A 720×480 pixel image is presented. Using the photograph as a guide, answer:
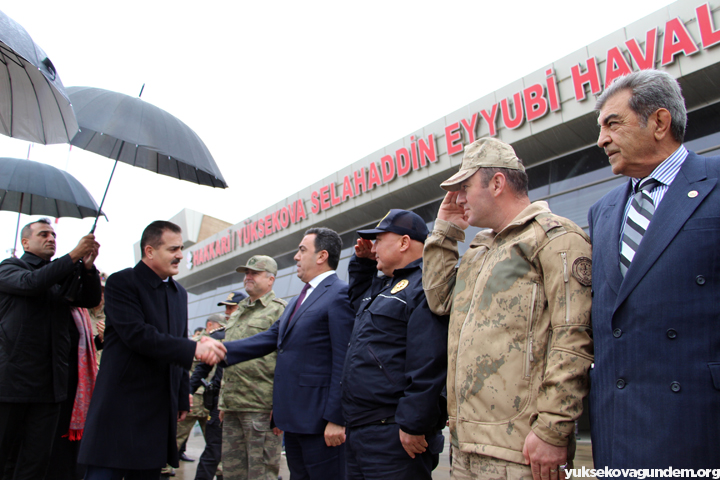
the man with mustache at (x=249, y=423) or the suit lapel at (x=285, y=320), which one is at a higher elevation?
the suit lapel at (x=285, y=320)

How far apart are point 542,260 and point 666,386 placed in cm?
59

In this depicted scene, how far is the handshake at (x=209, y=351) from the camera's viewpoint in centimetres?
296

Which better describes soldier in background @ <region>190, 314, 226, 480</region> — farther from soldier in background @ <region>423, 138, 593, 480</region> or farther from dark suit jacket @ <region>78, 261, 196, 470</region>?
soldier in background @ <region>423, 138, 593, 480</region>

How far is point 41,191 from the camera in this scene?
12.5 feet

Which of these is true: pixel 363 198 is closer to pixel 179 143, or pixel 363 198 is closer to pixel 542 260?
pixel 179 143

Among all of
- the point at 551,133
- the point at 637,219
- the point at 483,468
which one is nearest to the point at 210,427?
the point at 483,468

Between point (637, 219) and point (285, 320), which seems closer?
point (637, 219)

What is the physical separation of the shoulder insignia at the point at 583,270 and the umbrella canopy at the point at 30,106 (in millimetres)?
2639

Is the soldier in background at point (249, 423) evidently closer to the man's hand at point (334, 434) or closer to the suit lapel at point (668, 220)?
the man's hand at point (334, 434)

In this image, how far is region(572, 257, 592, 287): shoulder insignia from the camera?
1707 millimetres

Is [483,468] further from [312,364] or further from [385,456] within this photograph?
[312,364]

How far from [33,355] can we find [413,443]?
8.60 ft

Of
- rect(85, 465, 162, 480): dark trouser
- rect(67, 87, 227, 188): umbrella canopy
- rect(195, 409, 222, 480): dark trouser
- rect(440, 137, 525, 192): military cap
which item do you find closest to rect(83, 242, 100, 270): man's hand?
rect(67, 87, 227, 188): umbrella canopy

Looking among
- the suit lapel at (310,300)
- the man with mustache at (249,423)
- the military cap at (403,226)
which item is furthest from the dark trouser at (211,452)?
the military cap at (403,226)
